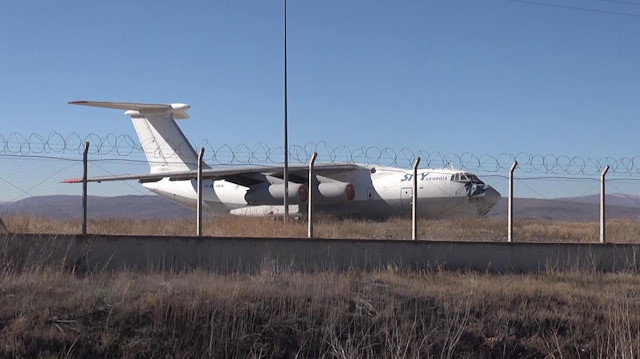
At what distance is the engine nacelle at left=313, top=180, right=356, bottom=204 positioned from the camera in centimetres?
3000

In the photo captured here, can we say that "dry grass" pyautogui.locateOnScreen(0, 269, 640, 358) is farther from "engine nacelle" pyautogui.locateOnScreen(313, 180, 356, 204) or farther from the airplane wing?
"engine nacelle" pyautogui.locateOnScreen(313, 180, 356, 204)

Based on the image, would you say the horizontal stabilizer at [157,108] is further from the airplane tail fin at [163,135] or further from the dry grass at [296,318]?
the dry grass at [296,318]

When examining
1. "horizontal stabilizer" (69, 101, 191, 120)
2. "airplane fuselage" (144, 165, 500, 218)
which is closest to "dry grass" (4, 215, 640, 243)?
"airplane fuselage" (144, 165, 500, 218)

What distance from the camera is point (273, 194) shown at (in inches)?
1163

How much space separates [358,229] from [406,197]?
865cm

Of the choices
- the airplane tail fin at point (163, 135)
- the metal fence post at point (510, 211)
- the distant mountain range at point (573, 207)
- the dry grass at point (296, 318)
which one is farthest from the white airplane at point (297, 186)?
the dry grass at point (296, 318)

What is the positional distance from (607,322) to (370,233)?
10946 mm

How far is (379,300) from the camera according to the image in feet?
31.9

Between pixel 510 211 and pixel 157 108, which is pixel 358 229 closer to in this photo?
pixel 510 211

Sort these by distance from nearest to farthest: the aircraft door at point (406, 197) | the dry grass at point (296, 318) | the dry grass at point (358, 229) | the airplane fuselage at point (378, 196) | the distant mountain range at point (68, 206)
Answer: the dry grass at point (296, 318) → the distant mountain range at point (68, 206) → the dry grass at point (358, 229) → the airplane fuselage at point (378, 196) → the aircraft door at point (406, 197)

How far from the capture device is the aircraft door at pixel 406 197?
29.2 m

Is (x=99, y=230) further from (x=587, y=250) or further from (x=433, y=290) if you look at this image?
(x=587, y=250)

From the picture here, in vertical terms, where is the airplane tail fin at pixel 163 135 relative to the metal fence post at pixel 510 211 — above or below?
above

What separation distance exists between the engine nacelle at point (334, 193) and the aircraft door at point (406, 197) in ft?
7.05
